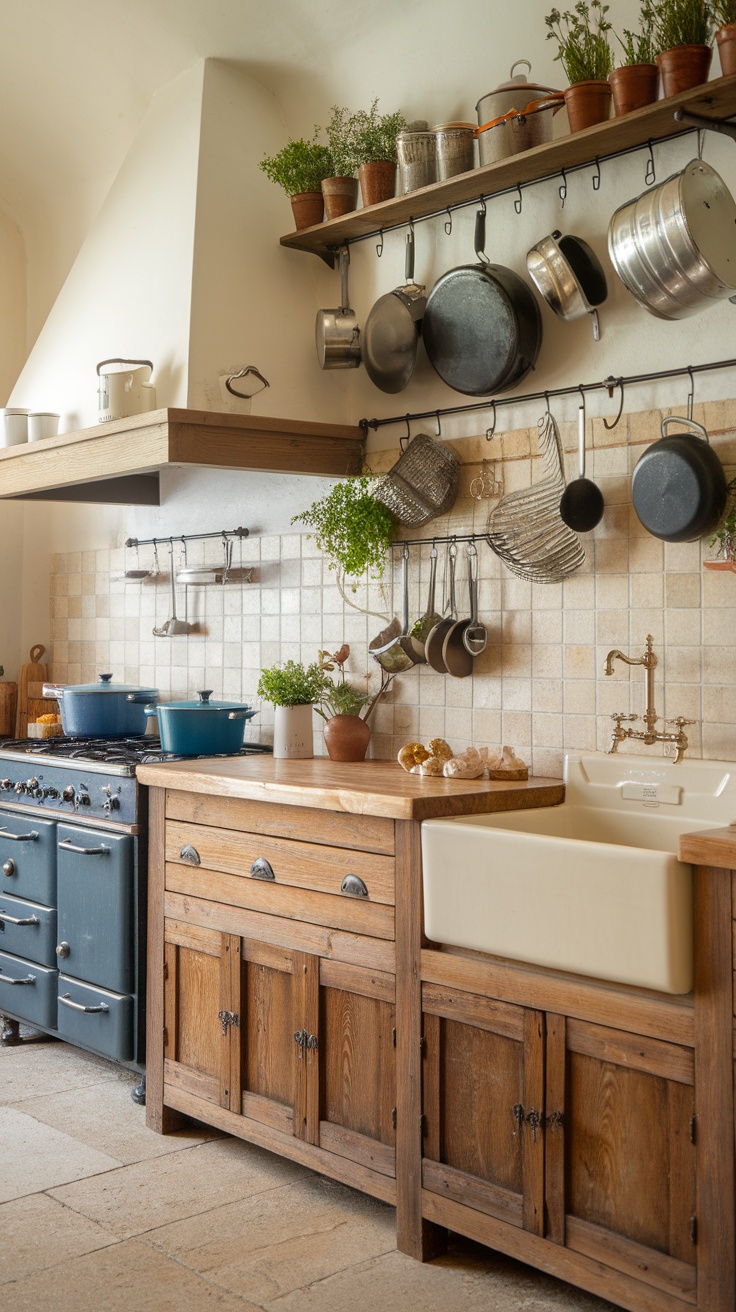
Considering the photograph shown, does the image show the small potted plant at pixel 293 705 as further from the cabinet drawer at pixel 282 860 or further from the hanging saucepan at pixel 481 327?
the hanging saucepan at pixel 481 327

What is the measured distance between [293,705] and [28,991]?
1.20m

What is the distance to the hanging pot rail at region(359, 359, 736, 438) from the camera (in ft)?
8.61

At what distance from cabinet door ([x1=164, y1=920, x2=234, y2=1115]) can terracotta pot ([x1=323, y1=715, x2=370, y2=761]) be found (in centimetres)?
60

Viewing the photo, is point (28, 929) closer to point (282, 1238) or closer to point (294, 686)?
point (294, 686)

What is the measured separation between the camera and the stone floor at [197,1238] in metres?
2.25

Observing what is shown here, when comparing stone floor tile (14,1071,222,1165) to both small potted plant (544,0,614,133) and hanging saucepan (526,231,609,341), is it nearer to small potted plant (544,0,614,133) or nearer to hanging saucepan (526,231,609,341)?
hanging saucepan (526,231,609,341)

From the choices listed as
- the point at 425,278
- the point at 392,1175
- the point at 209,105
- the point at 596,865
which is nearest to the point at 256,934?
the point at 392,1175

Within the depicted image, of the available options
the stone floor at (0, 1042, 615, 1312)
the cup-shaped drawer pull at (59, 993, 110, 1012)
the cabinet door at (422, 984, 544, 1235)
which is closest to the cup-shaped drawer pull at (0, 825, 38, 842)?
the cup-shaped drawer pull at (59, 993, 110, 1012)

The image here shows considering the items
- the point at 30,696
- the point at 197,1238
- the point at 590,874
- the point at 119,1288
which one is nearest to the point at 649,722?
the point at 590,874

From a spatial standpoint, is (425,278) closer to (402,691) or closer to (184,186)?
(184,186)

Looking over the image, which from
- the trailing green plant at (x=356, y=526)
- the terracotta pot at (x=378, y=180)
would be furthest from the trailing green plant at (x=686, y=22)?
the trailing green plant at (x=356, y=526)

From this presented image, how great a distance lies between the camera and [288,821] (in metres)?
2.73

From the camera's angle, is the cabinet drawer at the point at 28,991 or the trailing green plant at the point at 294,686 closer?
the trailing green plant at the point at 294,686

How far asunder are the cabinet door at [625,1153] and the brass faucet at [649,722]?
699 mm
